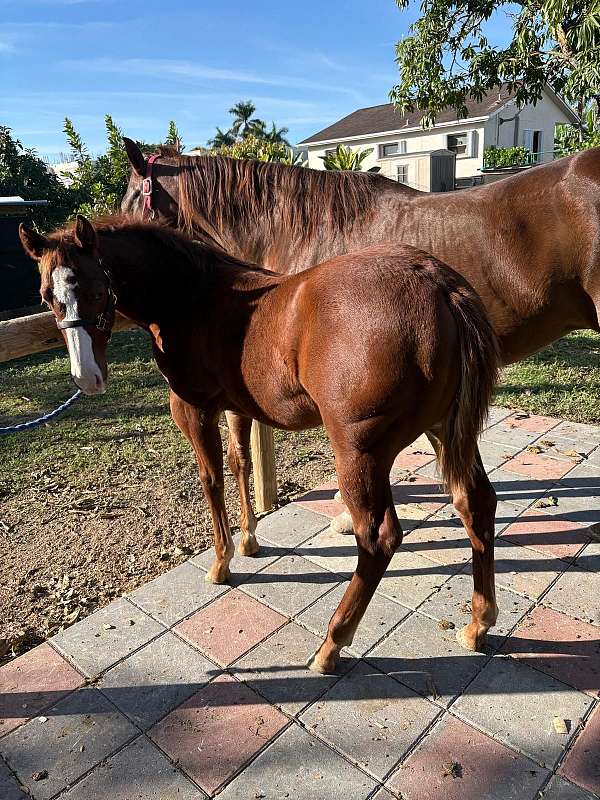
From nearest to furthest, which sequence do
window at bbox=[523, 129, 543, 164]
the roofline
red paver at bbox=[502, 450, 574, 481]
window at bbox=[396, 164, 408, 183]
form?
red paver at bbox=[502, 450, 574, 481] < the roofline < window at bbox=[396, 164, 408, 183] < window at bbox=[523, 129, 543, 164]

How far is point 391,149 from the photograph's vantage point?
24.3 meters

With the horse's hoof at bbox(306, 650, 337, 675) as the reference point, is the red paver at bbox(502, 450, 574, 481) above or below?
below

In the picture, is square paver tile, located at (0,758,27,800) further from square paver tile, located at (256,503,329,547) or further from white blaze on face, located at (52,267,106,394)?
square paver tile, located at (256,503,329,547)

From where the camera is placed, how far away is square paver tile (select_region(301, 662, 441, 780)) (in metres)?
1.69

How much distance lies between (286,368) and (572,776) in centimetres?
148

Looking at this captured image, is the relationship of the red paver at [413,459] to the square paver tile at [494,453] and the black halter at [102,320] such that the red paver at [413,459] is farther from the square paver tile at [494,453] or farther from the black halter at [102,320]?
the black halter at [102,320]

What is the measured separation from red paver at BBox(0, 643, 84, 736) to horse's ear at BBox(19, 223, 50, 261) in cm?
152

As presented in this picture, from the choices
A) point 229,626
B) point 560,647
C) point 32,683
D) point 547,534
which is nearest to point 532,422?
point 547,534

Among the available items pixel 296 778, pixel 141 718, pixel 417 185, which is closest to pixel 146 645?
pixel 141 718

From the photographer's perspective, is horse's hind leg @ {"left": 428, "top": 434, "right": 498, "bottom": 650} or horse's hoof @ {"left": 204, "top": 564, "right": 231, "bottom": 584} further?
horse's hoof @ {"left": 204, "top": 564, "right": 231, "bottom": 584}

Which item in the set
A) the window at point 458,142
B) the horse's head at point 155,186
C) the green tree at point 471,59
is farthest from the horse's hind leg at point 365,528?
the window at point 458,142

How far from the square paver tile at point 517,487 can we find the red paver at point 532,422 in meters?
0.79

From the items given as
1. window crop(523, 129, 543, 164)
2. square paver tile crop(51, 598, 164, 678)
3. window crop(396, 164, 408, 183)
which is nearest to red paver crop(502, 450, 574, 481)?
square paver tile crop(51, 598, 164, 678)

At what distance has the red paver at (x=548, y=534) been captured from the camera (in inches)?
106
